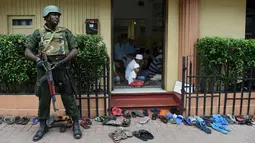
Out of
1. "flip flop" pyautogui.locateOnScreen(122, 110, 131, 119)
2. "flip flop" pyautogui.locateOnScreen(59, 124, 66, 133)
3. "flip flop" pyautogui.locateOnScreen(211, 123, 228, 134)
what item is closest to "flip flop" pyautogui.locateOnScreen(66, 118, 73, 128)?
"flip flop" pyautogui.locateOnScreen(59, 124, 66, 133)

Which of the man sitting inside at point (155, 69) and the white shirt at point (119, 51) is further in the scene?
the white shirt at point (119, 51)

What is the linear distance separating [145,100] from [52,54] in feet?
8.29

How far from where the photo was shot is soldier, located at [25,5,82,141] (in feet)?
13.0

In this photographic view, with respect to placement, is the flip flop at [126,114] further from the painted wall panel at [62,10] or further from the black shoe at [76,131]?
the painted wall panel at [62,10]

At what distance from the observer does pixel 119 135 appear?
4.22 m

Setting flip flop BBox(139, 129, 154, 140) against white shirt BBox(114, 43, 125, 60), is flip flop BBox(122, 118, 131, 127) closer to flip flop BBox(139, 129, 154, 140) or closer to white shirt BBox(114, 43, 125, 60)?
flip flop BBox(139, 129, 154, 140)

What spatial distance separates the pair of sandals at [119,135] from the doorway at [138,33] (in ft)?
9.56

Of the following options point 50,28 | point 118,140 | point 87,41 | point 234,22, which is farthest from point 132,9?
point 118,140

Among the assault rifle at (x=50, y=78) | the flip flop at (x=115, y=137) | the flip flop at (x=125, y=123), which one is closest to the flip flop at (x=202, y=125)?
the flip flop at (x=125, y=123)

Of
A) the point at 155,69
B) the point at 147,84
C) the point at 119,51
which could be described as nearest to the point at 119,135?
the point at 147,84

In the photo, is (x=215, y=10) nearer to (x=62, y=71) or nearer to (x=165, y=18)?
(x=165, y=18)

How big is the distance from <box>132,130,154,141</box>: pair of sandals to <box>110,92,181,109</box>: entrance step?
41.3 inches

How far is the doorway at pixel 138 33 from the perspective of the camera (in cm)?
806

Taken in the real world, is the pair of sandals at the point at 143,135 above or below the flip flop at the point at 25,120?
below
